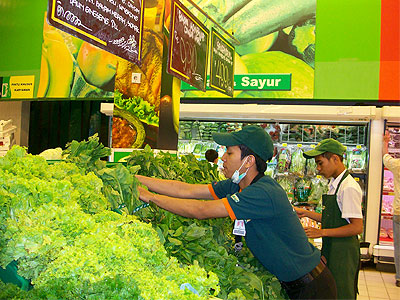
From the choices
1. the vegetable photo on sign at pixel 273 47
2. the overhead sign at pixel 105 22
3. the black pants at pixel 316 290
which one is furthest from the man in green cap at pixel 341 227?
the vegetable photo on sign at pixel 273 47

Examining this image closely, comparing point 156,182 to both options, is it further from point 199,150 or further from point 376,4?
point 376,4

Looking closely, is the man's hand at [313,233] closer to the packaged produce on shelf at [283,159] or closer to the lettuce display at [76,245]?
the lettuce display at [76,245]

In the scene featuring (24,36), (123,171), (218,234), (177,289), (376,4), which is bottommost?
(218,234)

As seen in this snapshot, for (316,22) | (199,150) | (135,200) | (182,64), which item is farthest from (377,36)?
(135,200)

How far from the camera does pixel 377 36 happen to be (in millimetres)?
7059

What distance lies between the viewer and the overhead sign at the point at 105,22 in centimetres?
249

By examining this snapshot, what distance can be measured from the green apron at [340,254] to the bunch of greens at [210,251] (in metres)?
1.22

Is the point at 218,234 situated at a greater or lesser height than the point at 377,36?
lesser

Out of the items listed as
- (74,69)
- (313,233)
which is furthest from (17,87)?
(313,233)

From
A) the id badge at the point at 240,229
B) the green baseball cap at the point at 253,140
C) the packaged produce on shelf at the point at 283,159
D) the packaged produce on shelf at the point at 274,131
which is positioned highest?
the packaged produce on shelf at the point at 274,131

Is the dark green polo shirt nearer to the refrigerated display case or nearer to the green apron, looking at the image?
the green apron

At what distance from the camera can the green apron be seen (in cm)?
351

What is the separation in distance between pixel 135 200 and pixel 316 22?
6387mm

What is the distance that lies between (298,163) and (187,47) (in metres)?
3.48
